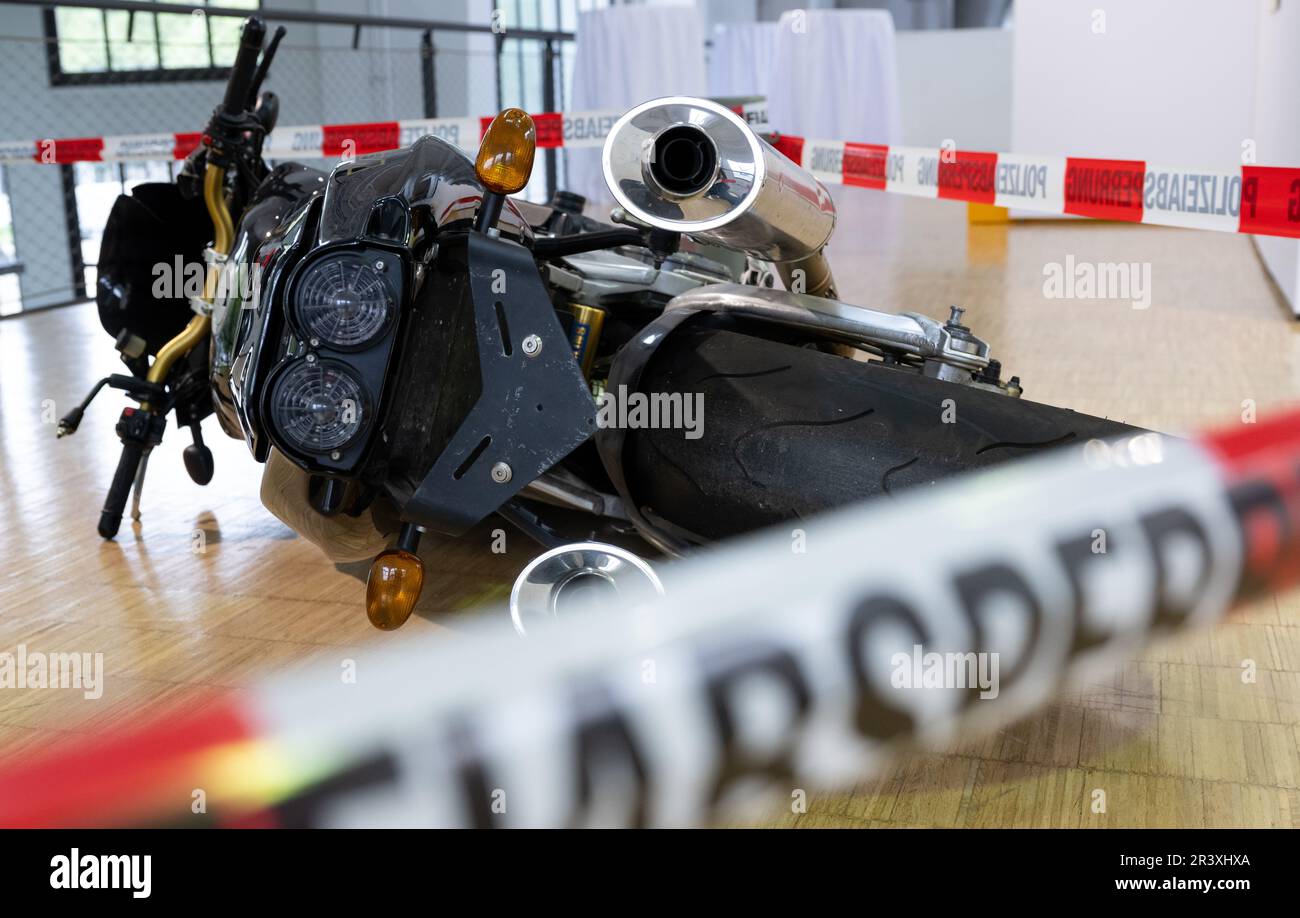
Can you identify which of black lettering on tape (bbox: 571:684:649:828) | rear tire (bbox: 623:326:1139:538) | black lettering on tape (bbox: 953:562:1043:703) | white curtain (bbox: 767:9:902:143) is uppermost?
white curtain (bbox: 767:9:902:143)

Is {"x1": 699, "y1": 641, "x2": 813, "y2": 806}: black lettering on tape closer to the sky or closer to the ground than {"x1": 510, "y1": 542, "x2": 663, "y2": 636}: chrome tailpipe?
closer to the sky

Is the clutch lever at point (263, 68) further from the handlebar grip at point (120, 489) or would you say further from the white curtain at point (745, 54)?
the white curtain at point (745, 54)

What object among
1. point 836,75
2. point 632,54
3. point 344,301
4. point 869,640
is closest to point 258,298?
point 344,301

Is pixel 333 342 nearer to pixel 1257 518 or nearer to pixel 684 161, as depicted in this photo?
pixel 684 161

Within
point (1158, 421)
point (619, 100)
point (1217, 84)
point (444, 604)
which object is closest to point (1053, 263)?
point (1217, 84)

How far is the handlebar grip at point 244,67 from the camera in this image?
89.1 inches

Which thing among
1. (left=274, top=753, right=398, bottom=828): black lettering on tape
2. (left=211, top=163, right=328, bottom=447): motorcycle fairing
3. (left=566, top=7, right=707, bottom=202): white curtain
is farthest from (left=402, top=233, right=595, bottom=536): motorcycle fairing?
(left=566, top=7, right=707, bottom=202): white curtain

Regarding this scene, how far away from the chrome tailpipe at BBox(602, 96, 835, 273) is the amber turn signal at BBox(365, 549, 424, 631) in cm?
49

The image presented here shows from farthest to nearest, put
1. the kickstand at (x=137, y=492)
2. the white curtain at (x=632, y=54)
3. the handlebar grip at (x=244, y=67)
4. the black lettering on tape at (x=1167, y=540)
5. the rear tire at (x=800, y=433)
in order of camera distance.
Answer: the white curtain at (x=632, y=54) → the kickstand at (x=137, y=492) → the handlebar grip at (x=244, y=67) → the rear tire at (x=800, y=433) → the black lettering on tape at (x=1167, y=540)

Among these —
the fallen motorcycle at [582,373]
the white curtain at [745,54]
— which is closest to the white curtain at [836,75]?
the white curtain at [745,54]

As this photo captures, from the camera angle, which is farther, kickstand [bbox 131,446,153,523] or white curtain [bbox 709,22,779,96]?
white curtain [bbox 709,22,779,96]

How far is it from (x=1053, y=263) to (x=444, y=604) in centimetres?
488

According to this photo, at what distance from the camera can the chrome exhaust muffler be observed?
4.95 feet

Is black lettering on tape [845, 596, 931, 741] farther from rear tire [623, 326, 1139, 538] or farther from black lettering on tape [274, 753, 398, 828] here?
rear tire [623, 326, 1139, 538]
